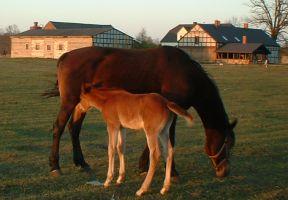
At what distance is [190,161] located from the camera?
31.4 ft

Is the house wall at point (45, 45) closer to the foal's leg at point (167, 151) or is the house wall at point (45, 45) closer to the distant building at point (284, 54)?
the distant building at point (284, 54)

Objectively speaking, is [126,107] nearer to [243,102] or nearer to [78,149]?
[78,149]

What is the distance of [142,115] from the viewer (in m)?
6.98

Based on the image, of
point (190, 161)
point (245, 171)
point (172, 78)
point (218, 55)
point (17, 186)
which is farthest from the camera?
point (218, 55)

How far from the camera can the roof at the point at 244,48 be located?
83850 mm

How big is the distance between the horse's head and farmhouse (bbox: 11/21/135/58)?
7968 cm

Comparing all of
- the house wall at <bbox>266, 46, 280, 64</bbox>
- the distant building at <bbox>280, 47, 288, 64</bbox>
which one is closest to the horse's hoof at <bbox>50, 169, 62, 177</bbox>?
the house wall at <bbox>266, 46, 280, 64</bbox>

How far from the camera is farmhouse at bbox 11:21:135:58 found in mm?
89188

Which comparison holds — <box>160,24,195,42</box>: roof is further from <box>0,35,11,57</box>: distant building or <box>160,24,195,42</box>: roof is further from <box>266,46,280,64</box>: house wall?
<box>0,35,11,57</box>: distant building

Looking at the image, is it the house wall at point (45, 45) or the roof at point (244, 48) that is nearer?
the roof at point (244, 48)

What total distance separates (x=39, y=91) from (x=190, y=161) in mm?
16483

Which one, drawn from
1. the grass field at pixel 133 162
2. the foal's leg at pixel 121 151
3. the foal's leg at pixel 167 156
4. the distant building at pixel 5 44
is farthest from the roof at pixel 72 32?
the foal's leg at pixel 167 156

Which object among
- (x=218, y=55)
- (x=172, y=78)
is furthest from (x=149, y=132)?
(x=218, y=55)

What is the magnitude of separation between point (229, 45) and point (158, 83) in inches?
3255
